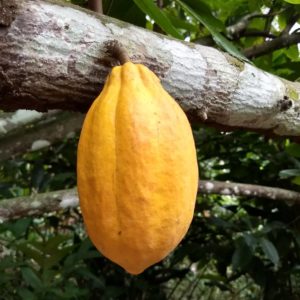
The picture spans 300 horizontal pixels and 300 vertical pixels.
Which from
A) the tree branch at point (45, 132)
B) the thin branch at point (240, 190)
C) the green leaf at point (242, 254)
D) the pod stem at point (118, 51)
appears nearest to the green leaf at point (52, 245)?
the tree branch at point (45, 132)

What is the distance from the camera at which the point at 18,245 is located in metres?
1.85

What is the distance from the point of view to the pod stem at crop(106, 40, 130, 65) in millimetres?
712

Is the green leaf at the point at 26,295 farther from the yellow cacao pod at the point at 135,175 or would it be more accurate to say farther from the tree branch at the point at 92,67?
the yellow cacao pod at the point at 135,175

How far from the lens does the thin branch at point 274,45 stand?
178 centimetres

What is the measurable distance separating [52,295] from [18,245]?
22 centimetres

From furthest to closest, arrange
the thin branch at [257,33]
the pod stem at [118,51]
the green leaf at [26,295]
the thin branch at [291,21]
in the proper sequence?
the thin branch at [257,33], the thin branch at [291,21], the green leaf at [26,295], the pod stem at [118,51]

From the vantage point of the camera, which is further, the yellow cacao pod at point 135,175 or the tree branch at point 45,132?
the tree branch at point 45,132

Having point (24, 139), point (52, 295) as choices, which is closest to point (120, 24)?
point (24, 139)

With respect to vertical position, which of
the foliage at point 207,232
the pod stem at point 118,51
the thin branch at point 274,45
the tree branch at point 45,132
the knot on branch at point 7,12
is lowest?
the foliage at point 207,232

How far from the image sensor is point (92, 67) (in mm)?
738

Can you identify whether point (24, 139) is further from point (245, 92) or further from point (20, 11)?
point (20, 11)

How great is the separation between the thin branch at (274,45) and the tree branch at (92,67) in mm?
888

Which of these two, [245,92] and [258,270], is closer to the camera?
[245,92]

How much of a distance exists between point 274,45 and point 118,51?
1.22m
